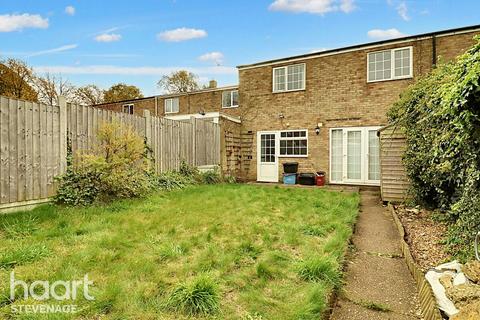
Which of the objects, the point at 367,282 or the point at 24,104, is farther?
the point at 24,104

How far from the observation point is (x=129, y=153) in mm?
6578

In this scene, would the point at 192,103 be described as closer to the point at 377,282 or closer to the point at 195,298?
the point at 377,282

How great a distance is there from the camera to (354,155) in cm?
1160

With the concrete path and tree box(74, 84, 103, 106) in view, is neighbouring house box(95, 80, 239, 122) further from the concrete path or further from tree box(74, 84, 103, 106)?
the concrete path

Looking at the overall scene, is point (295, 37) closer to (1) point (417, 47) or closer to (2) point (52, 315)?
(1) point (417, 47)

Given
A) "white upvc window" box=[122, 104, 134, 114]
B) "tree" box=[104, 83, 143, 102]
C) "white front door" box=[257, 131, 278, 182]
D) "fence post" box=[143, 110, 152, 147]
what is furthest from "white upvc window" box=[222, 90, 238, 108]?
"tree" box=[104, 83, 143, 102]

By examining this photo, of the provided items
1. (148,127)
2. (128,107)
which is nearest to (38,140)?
(148,127)

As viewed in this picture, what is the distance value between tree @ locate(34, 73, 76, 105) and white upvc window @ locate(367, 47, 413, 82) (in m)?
23.3

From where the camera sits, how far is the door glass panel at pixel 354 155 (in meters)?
11.5

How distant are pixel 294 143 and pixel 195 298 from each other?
10.9 metres

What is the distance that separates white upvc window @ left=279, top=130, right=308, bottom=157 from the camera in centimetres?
1259

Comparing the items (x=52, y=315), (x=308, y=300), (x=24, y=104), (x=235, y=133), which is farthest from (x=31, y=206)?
(x=235, y=133)

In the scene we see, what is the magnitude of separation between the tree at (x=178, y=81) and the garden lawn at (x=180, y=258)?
29635 mm

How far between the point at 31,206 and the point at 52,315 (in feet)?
13.1
